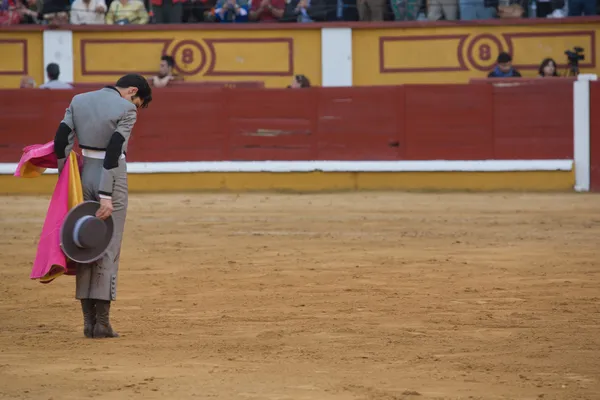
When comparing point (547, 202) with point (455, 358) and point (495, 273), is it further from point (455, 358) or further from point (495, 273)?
point (455, 358)

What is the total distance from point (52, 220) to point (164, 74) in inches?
388

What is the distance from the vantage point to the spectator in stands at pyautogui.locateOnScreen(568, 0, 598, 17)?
51.4ft

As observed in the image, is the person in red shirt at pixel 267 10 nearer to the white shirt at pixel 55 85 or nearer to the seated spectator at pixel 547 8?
the white shirt at pixel 55 85

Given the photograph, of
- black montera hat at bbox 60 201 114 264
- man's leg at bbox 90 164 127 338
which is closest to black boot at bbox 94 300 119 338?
man's leg at bbox 90 164 127 338

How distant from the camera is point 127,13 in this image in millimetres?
16109

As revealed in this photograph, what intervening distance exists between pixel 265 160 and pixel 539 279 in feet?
24.3

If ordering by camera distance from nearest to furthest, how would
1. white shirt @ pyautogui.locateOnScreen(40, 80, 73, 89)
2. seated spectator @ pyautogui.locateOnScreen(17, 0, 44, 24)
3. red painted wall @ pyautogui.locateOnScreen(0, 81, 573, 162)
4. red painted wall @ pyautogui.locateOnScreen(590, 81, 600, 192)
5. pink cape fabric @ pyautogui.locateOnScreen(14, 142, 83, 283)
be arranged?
pink cape fabric @ pyautogui.locateOnScreen(14, 142, 83, 283), red painted wall @ pyautogui.locateOnScreen(590, 81, 600, 192), red painted wall @ pyautogui.locateOnScreen(0, 81, 573, 162), white shirt @ pyautogui.locateOnScreen(40, 80, 73, 89), seated spectator @ pyautogui.locateOnScreen(17, 0, 44, 24)

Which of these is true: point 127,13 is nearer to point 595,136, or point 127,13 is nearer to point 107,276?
point 595,136

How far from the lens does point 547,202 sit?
43.1 ft

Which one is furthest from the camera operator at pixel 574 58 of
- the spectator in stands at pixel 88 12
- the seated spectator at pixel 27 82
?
the seated spectator at pixel 27 82

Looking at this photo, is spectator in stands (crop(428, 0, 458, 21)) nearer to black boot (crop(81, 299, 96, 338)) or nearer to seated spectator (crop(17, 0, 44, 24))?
seated spectator (crop(17, 0, 44, 24))

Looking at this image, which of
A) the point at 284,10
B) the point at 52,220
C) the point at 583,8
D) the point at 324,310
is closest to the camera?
the point at 52,220

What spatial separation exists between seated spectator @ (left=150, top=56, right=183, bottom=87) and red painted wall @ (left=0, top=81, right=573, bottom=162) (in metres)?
0.59

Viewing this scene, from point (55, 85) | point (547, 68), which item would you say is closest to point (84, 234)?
point (55, 85)
